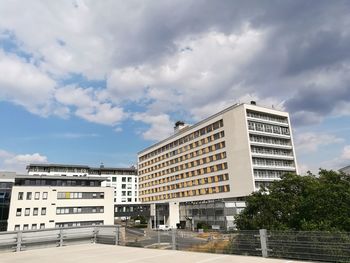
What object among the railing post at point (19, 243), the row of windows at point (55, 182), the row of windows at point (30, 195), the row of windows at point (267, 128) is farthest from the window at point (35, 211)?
the row of windows at point (267, 128)

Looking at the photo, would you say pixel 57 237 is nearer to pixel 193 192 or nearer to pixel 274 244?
pixel 274 244

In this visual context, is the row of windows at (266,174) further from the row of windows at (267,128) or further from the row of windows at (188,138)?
the row of windows at (188,138)

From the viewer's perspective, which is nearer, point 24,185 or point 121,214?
point 24,185

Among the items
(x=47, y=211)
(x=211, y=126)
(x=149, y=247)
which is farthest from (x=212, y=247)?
(x=211, y=126)

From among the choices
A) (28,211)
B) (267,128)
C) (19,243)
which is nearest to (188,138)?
(267,128)

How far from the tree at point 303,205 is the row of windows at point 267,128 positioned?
45557 millimetres

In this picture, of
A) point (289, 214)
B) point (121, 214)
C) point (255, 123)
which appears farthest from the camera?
point (121, 214)

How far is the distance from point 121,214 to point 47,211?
42.6 meters

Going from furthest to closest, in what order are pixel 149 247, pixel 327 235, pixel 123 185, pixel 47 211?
pixel 123 185 < pixel 47 211 < pixel 149 247 < pixel 327 235

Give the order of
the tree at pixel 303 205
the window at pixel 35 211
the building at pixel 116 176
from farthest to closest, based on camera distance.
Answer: the building at pixel 116 176, the window at pixel 35 211, the tree at pixel 303 205

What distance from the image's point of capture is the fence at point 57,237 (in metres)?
14.4

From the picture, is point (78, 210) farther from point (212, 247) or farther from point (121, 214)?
point (212, 247)

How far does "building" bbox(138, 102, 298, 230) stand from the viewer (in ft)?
217

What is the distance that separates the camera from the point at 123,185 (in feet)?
407
